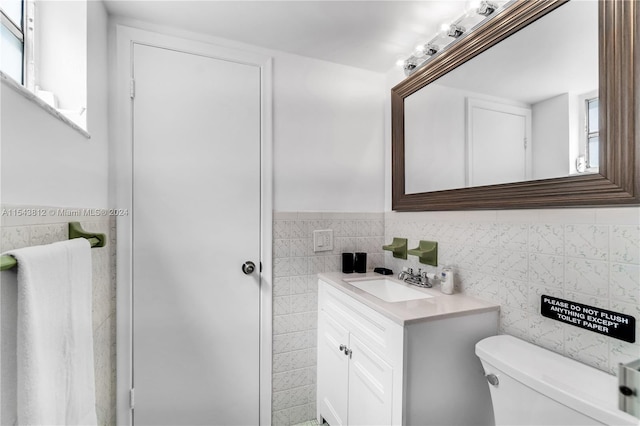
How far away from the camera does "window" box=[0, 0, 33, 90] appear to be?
817mm

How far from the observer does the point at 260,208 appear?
1.64 metres

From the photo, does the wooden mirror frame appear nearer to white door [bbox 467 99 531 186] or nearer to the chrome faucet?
white door [bbox 467 99 531 186]

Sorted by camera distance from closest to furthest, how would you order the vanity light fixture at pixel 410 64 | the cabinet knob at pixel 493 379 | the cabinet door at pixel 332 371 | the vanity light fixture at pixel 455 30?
the cabinet knob at pixel 493 379 < the vanity light fixture at pixel 455 30 < the cabinet door at pixel 332 371 < the vanity light fixture at pixel 410 64

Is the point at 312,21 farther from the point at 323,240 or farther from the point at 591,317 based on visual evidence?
the point at 591,317

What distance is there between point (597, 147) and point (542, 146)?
0.16 meters

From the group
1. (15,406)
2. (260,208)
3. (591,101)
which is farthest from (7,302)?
(591,101)

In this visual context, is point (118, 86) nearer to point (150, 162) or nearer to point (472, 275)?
point (150, 162)

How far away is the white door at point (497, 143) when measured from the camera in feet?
3.59

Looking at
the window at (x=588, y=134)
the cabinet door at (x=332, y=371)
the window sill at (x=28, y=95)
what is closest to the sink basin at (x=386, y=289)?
the cabinet door at (x=332, y=371)

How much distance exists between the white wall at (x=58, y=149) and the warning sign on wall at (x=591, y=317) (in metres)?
1.57

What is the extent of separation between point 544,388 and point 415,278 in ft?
2.51

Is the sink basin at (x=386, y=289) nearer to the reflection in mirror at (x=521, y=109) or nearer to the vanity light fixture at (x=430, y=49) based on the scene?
the reflection in mirror at (x=521, y=109)

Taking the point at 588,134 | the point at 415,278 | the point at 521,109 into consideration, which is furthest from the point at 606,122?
the point at 415,278

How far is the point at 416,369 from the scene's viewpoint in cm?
104
